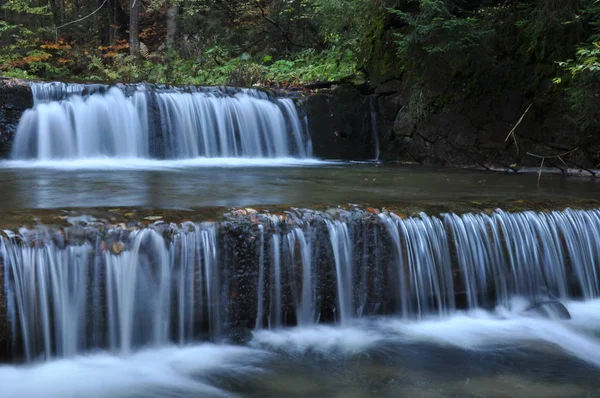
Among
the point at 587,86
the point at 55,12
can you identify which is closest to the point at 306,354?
the point at 587,86

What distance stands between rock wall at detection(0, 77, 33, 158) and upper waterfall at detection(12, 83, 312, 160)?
113mm

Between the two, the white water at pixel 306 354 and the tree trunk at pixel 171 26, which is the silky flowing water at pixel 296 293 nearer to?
the white water at pixel 306 354

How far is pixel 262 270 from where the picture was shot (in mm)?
4535

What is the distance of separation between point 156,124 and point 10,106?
245 cm

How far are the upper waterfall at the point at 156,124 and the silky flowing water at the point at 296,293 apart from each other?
3.80 m

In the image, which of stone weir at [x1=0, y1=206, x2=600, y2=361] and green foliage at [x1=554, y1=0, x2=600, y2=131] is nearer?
stone weir at [x1=0, y1=206, x2=600, y2=361]

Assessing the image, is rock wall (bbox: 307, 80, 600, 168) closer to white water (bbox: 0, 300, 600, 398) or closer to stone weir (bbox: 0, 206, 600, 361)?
stone weir (bbox: 0, 206, 600, 361)

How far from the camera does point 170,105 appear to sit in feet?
36.2

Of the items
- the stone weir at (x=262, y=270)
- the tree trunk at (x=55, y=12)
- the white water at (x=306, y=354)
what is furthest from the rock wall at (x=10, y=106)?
the tree trunk at (x=55, y=12)

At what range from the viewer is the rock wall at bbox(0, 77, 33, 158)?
32.8 feet

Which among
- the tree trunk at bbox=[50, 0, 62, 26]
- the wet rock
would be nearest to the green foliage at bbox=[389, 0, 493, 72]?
the wet rock

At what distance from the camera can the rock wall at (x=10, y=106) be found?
32.8ft

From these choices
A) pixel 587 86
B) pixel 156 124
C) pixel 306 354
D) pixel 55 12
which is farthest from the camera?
pixel 55 12

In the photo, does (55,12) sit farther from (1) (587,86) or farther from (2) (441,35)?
(1) (587,86)
